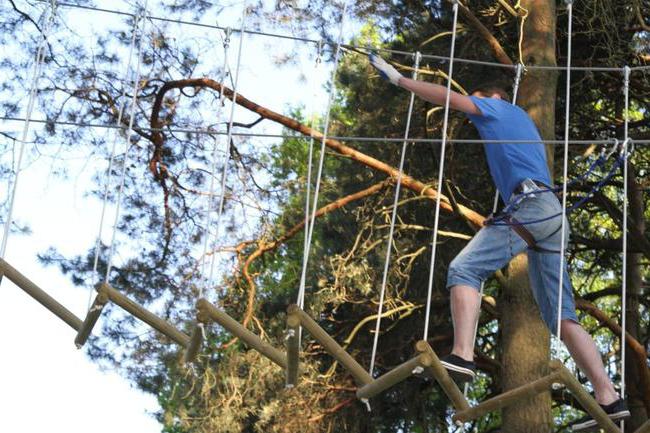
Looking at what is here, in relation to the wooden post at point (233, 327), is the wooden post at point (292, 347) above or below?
below

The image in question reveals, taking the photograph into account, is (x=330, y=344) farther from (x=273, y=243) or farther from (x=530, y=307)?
(x=273, y=243)

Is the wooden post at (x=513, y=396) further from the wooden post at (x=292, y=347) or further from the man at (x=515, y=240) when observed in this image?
the wooden post at (x=292, y=347)

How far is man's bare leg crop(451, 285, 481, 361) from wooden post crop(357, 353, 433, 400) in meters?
0.27

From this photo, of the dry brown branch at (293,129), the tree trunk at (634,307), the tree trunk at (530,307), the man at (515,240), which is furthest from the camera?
the tree trunk at (634,307)

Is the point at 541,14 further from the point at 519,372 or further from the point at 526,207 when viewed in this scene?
the point at 526,207

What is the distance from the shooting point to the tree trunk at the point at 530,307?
7.08m

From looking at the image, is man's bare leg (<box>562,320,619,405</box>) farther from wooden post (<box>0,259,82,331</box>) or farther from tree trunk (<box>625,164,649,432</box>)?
tree trunk (<box>625,164,649,432</box>)

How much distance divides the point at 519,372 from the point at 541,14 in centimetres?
222

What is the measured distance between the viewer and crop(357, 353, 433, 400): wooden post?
3.95 m

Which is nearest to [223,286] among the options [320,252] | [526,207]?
[320,252]

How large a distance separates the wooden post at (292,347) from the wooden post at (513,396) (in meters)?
0.57

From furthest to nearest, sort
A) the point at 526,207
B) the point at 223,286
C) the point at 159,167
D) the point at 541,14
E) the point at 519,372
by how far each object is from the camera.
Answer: the point at 159,167
the point at 223,286
the point at 541,14
the point at 519,372
the point at 526,207

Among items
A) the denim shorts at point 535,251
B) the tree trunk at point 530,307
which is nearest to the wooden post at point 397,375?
the denim shorts at point 535,251

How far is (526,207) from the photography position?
4.47m
